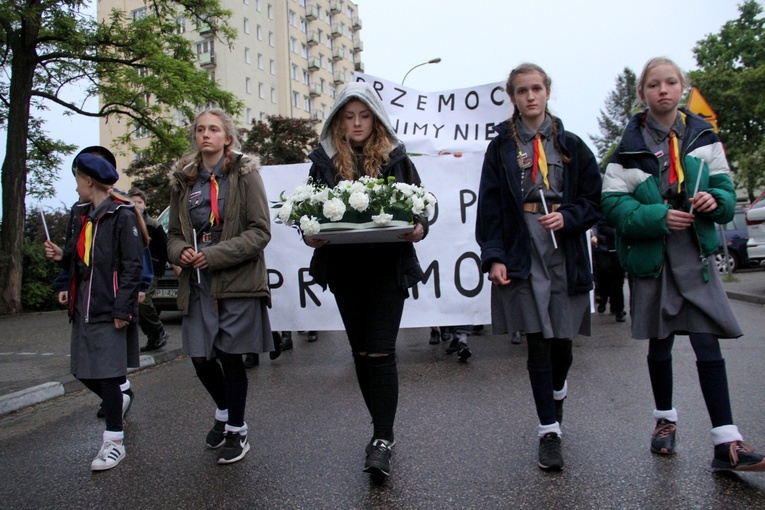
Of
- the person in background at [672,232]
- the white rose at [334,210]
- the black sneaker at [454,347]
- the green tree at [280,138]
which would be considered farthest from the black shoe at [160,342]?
the green tree at [280,138]

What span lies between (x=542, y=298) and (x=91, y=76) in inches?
656

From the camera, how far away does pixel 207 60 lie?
170 ft

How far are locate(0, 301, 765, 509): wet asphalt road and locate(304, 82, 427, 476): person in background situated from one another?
0.39 metres

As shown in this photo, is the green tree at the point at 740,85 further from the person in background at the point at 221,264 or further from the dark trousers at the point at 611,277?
the person in background at the point at 221,264

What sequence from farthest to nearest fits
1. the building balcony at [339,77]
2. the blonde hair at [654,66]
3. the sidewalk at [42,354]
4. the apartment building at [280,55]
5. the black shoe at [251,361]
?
the building balcony at [339,77] < the apartment building at [280,55] < the black shoe at [251,361] < the sidewalk at [42,354] < the blonde hair at [654,66]

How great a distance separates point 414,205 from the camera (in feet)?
10.4

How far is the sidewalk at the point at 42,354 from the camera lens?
6.09 metres

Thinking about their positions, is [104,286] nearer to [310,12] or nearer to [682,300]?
[682,300]

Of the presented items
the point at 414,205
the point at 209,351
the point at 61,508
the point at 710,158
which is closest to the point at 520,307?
the point at 414,205

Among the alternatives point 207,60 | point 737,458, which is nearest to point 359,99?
point 737,458

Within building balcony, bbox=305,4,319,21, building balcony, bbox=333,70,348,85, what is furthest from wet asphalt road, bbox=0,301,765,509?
building balcony, bbox=333,70,348,85

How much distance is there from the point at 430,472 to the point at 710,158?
206cm

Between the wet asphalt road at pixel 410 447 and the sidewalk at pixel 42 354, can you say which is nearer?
the wet asphalt road at pixel 410 447

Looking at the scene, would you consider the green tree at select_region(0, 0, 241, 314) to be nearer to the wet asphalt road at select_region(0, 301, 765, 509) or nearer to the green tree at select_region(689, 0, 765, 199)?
the wet asphalt road at select_region(0, 301, 765, 509)
